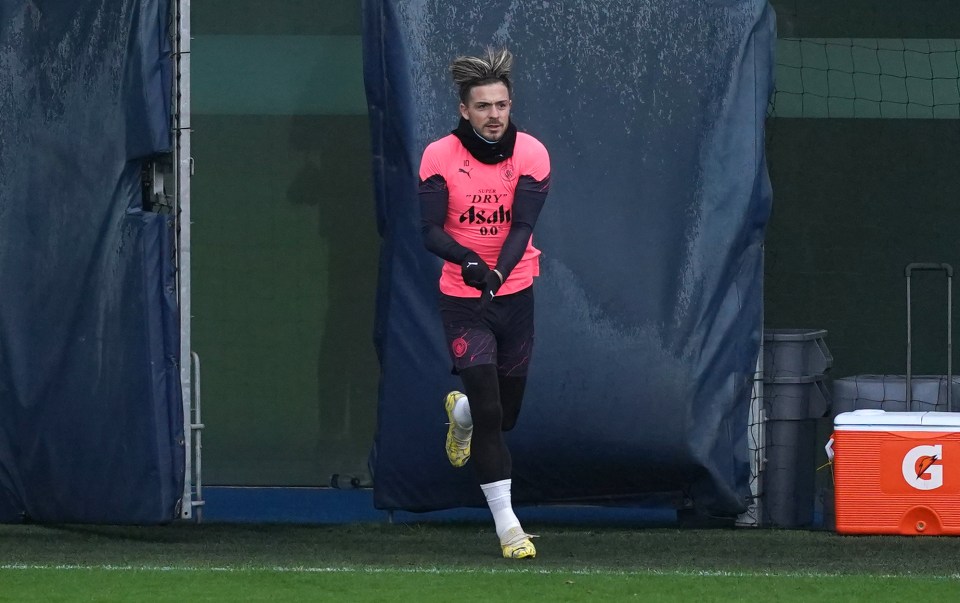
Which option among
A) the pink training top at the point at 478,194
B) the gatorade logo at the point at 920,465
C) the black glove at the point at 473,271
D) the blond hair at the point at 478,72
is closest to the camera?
the black glove at the point at 473,271

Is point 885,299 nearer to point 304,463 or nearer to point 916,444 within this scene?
point 916,444

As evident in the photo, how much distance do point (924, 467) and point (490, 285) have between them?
7.28 feet

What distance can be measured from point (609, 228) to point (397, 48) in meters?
1.20

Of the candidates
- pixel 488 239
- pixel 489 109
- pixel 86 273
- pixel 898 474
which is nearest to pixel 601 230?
pixel 488 239

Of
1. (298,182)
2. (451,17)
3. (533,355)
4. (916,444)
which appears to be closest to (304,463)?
(298,182)

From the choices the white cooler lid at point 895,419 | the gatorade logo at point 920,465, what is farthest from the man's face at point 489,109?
the gatorade logo at point 920,465

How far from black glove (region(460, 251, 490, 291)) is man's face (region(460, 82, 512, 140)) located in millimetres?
514

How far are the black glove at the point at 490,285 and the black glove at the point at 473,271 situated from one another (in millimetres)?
18

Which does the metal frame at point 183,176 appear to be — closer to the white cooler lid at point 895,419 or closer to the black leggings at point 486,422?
the black leggings at point 486,422

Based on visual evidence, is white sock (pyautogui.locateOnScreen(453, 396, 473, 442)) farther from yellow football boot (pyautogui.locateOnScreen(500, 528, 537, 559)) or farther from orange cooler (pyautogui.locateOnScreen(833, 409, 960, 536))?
orange cooler (pyautogui.locateOnScreen(833, 409, 960, 536))

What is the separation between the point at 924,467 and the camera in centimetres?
683

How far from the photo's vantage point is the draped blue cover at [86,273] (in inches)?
273

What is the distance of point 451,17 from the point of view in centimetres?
718

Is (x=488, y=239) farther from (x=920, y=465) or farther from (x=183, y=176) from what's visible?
(x=920, y=465)
